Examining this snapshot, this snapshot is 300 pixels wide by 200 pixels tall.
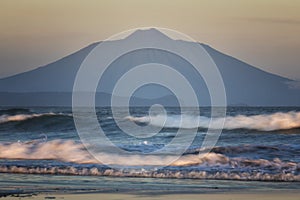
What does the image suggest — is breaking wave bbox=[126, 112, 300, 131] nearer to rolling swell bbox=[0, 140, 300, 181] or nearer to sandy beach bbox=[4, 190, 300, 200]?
rolling swell bbox=[0, 140, 300, 181]

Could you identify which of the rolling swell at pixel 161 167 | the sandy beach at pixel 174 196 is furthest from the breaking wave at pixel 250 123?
the sandy beach at pixel 174 196

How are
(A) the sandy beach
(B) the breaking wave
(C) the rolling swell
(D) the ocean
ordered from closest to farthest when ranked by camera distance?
(A) the sandy beach
(D) the ocean
(C) the rolling swell
(B) the breaking wave

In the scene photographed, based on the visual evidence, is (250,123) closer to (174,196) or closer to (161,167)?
(161,167)

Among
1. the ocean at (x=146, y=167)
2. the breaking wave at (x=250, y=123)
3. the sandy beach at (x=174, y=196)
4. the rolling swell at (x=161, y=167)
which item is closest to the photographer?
the sandy beach at (x=174, y=196)

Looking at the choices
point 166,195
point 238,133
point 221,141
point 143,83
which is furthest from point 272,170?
point 143,83

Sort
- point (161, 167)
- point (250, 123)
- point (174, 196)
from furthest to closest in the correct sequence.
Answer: point (250, 123) → point (161, 167) → point (174, 196)

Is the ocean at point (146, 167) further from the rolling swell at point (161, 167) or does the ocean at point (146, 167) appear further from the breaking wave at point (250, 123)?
the breaking wave at point (250, 123)

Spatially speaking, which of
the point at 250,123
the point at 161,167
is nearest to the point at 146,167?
the point at 161,167

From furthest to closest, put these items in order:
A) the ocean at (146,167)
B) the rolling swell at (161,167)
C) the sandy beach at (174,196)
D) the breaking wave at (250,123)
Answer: the breaking wave at (250,123) → the rolling swell at (161,167) → the ocean at (146,167) → the sandy beach at (174,196)

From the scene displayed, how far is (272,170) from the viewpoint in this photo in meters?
19.5

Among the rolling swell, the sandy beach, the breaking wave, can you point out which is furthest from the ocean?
the breaking wave

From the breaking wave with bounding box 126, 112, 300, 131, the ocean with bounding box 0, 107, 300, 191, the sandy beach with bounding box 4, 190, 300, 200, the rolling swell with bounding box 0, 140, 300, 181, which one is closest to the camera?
the sandy beach with bounding box 4, 190, 300, 200

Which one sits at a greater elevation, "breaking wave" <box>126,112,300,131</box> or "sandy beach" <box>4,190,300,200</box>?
"breaking wave" <box>126,112,300,131</box>

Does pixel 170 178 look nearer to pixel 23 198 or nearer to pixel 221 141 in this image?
pixel 23 198
